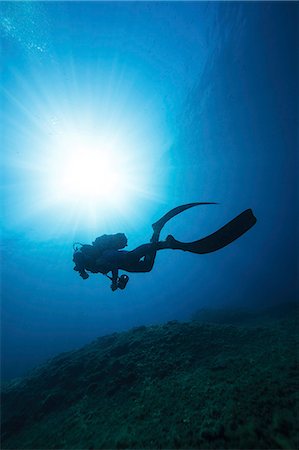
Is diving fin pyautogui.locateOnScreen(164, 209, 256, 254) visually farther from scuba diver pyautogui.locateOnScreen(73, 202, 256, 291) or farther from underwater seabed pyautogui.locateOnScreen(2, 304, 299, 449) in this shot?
underwater seabed pyautogui.locateOnScreen(2, 304, 299, 449)

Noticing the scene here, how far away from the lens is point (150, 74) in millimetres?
26484

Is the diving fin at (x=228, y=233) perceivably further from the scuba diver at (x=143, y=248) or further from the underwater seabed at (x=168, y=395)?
the underwater seabed at (x=168, y=395)

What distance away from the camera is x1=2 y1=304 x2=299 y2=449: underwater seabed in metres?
3.35

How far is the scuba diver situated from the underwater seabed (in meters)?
2.34

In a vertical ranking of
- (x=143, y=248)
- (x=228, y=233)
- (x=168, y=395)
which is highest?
(x=143, y=248)

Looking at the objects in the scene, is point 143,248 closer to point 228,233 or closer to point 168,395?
point 228,233

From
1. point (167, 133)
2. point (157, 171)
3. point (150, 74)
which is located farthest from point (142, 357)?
point (157, 171)

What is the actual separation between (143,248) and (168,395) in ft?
A: 9.46

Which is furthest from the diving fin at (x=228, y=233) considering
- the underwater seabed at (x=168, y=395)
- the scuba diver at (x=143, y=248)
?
the underwater seabed at (x=168, y=395)

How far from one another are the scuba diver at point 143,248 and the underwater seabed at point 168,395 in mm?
2344

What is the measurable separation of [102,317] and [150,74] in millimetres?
63379

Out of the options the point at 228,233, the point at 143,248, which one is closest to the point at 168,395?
the point at 143,248

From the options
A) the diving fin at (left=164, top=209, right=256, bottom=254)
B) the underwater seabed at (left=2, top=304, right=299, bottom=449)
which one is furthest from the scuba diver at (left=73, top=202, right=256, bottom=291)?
the underwater seabed at (left=2, top=304, right=299, bottom=449)

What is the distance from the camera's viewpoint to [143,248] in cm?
479
